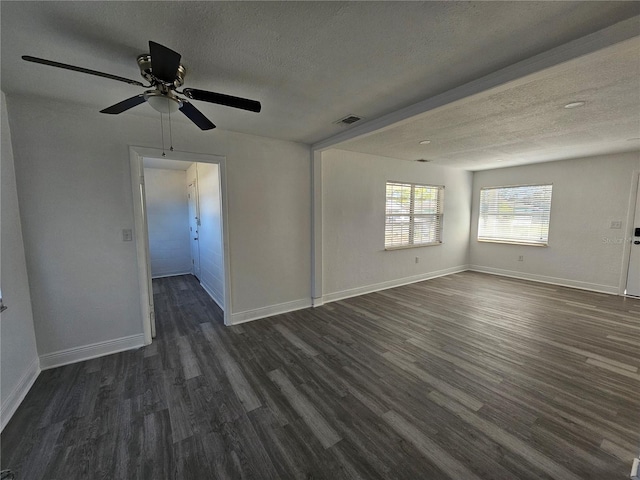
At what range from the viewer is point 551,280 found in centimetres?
548

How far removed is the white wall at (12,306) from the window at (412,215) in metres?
4.91

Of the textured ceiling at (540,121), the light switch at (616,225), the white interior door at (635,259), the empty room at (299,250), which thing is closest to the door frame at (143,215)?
the empty room at (299,250)

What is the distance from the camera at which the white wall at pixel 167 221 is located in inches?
230

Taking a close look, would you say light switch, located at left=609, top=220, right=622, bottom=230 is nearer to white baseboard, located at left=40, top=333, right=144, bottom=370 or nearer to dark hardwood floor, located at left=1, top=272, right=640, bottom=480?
dark hardwood floor, located at left=1, top=272, right=640, bottom=480

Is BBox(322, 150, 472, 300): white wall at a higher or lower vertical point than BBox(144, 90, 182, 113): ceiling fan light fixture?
lower

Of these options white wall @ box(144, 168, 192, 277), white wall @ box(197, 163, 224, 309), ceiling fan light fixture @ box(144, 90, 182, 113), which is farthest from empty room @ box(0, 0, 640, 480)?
white wall @ box(144, 168, 192, 277)

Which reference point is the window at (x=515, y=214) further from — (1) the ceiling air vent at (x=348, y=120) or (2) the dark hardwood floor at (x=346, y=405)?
(1) the ceiling air vent at (x=348, y=120)

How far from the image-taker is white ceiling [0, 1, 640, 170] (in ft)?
4.54

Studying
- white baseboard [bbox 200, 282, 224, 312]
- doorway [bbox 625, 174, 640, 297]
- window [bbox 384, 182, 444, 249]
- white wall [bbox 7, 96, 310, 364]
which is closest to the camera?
white wall [bbox 7, 96, 310, 364]

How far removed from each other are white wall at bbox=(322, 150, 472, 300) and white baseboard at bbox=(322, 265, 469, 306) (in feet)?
0.06

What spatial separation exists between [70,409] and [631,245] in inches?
312

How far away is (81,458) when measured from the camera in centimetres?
160

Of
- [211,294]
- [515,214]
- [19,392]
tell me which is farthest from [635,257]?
[19,392]

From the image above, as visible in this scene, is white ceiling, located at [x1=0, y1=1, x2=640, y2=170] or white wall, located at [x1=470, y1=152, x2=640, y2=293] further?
white wall, located at [x1=470, y1=152, x2=640, y2=293]
